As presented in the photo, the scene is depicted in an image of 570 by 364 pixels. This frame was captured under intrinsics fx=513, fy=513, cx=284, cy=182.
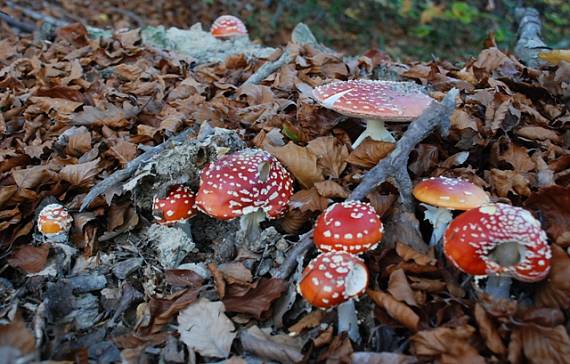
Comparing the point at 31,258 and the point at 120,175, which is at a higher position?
the point at 120,175

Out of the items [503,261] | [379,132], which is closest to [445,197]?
[503,261]

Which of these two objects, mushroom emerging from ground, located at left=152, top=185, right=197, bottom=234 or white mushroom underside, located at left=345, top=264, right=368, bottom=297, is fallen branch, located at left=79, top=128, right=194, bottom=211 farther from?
white mushroom underside, located at left=345, top=264, right=368, bottom=297

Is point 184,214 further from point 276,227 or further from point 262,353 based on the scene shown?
point 262,353

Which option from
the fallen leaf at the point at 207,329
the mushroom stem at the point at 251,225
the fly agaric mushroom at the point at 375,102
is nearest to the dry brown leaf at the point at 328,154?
the fly agaric mushroom at the point at 375,102

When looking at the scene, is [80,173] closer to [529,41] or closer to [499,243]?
[499,243]

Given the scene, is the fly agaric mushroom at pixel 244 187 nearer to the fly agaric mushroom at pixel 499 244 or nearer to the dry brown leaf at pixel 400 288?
the dry brown leaf at pixel 400 288
